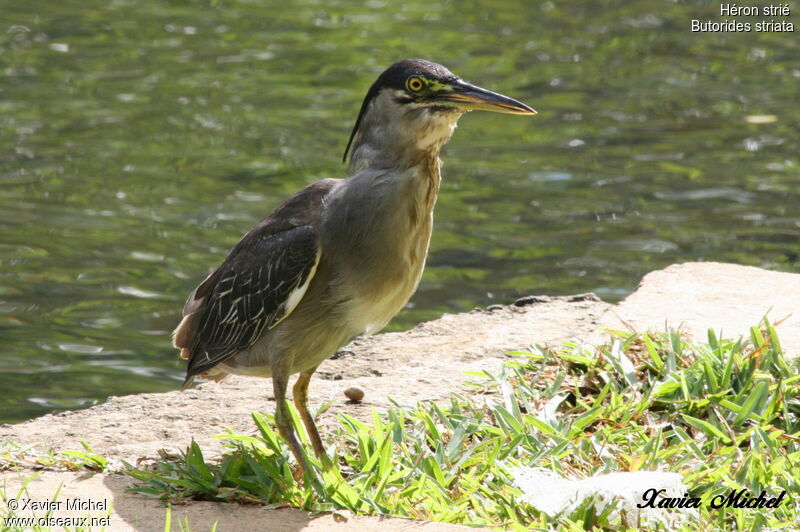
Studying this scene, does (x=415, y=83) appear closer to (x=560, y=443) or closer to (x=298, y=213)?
(x=298, y=213)

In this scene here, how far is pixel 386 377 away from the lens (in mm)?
6273

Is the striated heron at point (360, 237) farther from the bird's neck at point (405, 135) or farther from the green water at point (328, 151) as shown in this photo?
the green water at point (328, 151)

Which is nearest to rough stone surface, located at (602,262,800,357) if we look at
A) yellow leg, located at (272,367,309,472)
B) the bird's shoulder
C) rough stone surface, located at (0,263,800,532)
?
rough stone surface, located at (0,263,800,532)

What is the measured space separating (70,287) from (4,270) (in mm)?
568

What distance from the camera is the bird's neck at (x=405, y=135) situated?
16.4 feet

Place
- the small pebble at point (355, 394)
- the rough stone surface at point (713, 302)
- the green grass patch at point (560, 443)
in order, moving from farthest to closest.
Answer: the rough stone surface at point (713, 302)
the small pebble at point (355, 394)
the green grass patch at point (560, 443)

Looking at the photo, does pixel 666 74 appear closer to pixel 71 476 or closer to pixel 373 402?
pixel 373 402

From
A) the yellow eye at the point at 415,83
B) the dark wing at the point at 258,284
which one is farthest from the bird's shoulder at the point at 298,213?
the yellow eye at the point at 415,83

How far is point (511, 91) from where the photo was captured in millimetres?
12664

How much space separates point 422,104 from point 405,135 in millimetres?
145

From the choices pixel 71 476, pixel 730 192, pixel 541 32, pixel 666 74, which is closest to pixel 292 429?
pixel 71 476

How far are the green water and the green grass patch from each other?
91.4 inches

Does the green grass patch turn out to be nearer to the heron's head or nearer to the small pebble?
the small pebble

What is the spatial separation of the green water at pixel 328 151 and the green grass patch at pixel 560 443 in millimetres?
2321
